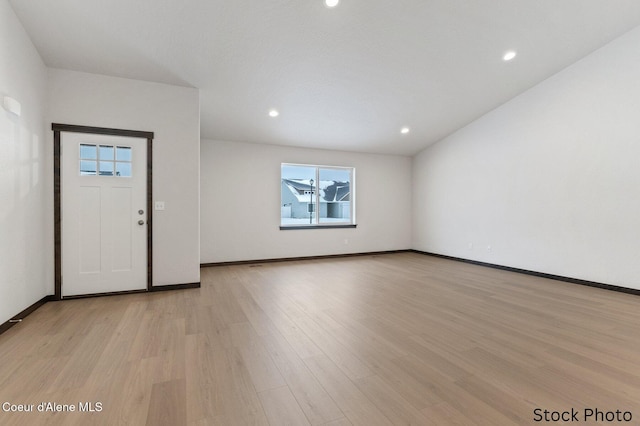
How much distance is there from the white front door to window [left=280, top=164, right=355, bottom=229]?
9.73 feet

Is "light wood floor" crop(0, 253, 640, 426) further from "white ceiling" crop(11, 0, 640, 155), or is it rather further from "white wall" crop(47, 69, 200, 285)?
"white ceiling" crop(11, 0, 640, 155)

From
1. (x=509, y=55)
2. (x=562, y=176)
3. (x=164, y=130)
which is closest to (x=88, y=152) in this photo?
(x=164, y=130)

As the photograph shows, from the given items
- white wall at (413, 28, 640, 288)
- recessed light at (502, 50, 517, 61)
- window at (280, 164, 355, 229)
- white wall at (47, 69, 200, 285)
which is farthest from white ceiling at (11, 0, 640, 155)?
window at (280, 164, 355, 229)

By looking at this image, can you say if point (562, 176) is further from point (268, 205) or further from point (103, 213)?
point (103, 213)

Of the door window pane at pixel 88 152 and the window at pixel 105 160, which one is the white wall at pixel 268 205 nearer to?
the window at pixel 105 160

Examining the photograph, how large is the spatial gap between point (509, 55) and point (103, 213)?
5.90 m

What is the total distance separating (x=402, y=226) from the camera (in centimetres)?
769

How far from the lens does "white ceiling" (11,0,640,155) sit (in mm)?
2992

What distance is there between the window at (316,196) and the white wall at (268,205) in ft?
0.55

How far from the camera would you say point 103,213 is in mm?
3742

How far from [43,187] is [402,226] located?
6955 mm

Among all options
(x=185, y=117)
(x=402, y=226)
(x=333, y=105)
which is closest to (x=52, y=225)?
(x=185, y=117)

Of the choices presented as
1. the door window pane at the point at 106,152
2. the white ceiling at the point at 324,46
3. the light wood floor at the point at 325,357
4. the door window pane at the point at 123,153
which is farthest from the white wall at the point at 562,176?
the door window pane at the point at 106,152

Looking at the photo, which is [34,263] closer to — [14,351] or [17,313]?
[17,313]
